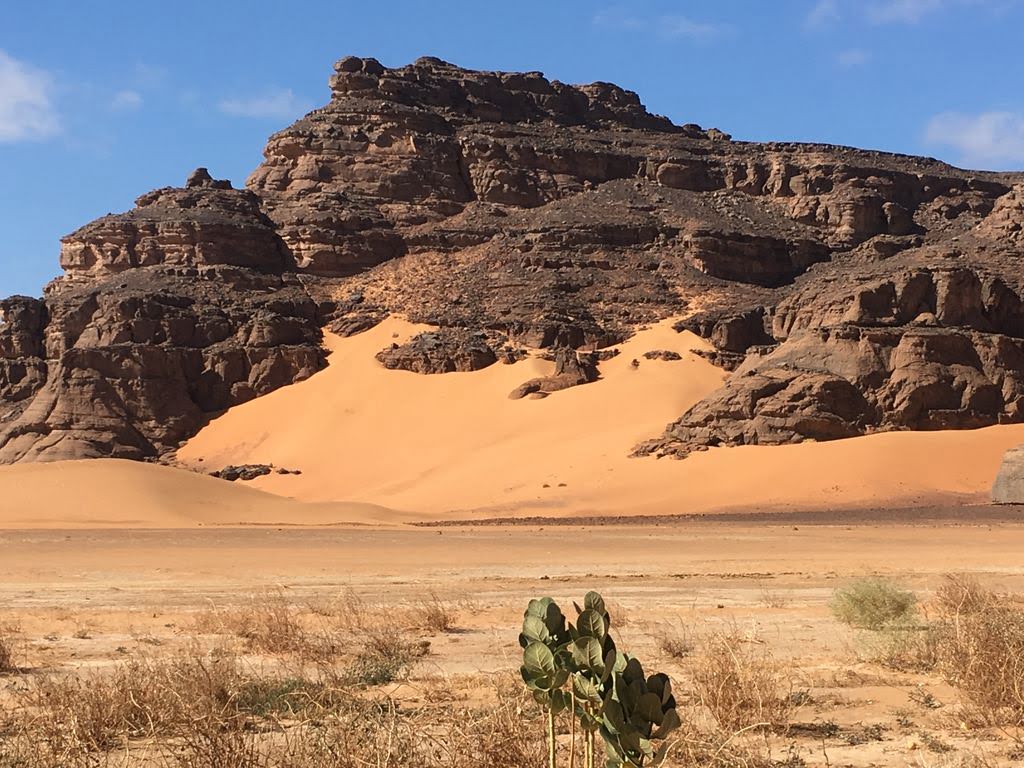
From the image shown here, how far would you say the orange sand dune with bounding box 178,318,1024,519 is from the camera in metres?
36.0

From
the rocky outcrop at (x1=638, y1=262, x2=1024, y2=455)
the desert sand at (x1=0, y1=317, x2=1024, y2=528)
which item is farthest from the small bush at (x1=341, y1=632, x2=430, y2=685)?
the rocky outcrop at (x1=638, y1=262, x2=1024, y2=455)

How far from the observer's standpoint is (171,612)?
518 inches

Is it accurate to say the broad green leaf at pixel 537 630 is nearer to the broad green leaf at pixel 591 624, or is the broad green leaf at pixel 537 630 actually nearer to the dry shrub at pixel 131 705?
the broad green leaf at pixel 591 624

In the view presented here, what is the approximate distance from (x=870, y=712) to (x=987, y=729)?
868mm

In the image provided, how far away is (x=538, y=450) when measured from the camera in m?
44.9

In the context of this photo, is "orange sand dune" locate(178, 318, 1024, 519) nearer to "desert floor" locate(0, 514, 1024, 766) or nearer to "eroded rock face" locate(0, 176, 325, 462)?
"eroded rock face" locate(0, 176, 325, 462)

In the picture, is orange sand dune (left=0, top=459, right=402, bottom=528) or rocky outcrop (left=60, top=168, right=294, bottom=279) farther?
rocky outcrop (left=60, top=168, right=294, bottom=279)

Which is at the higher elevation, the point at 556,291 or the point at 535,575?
the point at 556,291

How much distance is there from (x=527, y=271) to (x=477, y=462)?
1921 cm

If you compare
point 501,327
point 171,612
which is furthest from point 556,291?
point 171,612

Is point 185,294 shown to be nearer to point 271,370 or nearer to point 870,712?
point 271,370

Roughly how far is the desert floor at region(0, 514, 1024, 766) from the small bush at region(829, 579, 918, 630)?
0.26 m

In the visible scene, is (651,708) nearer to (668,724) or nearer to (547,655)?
(668,724)

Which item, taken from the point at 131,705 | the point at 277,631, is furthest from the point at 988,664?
the point at 277,631
